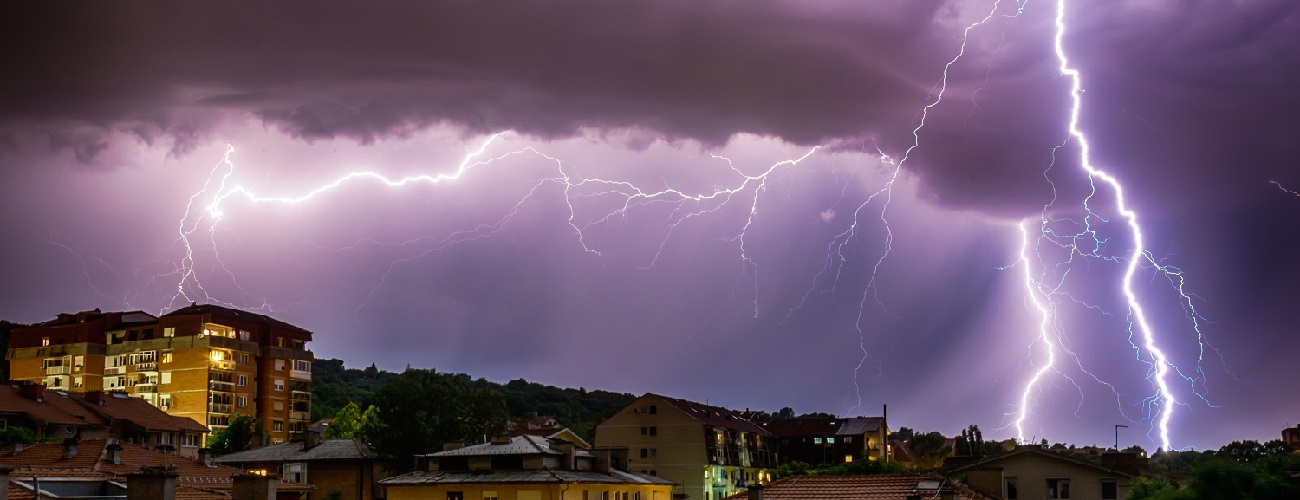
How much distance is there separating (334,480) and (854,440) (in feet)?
140

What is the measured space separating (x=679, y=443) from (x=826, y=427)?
16457mm

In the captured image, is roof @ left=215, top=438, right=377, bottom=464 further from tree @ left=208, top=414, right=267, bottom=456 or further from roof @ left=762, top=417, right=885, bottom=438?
roof @ left=762, top=417, right=885, bottom=438

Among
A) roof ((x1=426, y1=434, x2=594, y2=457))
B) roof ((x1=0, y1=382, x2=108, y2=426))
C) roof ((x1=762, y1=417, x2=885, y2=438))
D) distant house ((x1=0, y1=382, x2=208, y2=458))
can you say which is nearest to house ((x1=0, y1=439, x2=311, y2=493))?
roof ((x1=426, y1=434, x2=594, y2=457))

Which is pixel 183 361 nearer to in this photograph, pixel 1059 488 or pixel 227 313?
pixel 227 313

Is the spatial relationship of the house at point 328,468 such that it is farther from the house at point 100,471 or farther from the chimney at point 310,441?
the house at point 100,471

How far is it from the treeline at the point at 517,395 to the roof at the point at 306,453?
61.7 m

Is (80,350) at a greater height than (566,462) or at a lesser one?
greater

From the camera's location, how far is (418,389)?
64125 millimetres

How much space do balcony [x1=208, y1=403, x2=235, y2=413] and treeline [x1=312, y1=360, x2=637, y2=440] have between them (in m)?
29.9

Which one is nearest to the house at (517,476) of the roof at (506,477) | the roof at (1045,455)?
the roof at (506,477)

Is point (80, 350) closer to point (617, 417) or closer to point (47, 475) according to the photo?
point (617, 417)

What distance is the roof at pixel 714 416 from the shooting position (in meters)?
79.5

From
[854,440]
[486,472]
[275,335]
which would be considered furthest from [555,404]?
[486,472]

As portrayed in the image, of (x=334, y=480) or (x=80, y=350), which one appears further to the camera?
(x=80, y=350)
